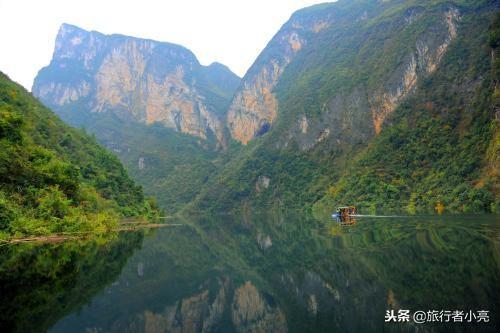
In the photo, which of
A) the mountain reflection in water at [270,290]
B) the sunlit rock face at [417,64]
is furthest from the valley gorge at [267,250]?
the sunlit rock face at [417,64]

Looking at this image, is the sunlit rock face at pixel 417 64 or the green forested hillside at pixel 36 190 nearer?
the green forested hillside at pixel 36 190

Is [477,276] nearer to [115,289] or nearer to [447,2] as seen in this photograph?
[115,289]

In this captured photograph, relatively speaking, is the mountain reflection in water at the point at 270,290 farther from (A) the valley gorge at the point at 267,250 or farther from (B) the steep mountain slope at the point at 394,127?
(B) the steep mountain slope at the point at 394,127

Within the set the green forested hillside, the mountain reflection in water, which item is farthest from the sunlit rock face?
the mountain reflection in water

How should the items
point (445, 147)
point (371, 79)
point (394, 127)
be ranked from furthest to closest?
point (371, 79)
point (394, 127)
point (445, 147)

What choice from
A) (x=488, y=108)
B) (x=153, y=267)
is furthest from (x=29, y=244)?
(x=488, y=108)

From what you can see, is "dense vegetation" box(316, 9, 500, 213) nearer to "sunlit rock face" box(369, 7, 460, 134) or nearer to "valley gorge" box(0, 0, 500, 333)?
"valley gorge" box(0, 0, 500, 333)

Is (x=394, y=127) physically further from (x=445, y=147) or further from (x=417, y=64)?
(x=417, y=64)

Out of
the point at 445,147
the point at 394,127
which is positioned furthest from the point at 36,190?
the point at 394,127
